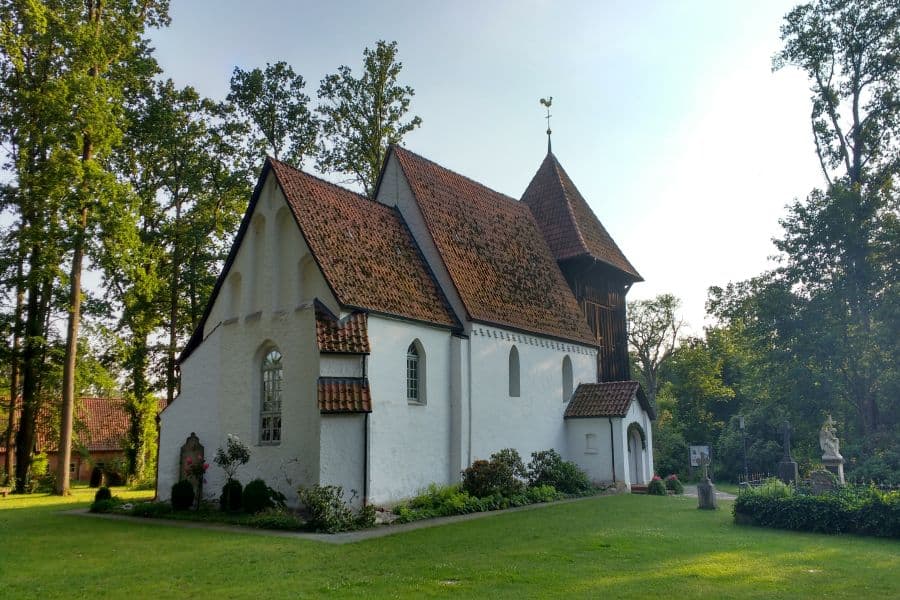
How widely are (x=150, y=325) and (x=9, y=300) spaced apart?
5904 mm

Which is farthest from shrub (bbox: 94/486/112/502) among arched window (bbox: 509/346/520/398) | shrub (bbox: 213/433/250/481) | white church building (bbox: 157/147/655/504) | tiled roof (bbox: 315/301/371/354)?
arched window (bbox: 509/346/520/398)

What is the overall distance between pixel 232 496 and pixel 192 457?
244cm

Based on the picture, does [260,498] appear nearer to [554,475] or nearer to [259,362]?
[259,362]

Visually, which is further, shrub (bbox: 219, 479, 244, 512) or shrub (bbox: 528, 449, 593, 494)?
shrub (bbox: 528, 449, 593, 494)

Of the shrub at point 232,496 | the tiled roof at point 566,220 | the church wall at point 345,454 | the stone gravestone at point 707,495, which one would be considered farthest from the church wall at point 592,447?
the shrub at point 232,496

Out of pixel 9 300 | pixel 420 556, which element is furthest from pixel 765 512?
pixel 9 300

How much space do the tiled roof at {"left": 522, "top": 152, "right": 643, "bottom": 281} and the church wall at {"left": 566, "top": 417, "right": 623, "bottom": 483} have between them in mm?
7027

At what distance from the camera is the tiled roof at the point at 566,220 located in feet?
95.6

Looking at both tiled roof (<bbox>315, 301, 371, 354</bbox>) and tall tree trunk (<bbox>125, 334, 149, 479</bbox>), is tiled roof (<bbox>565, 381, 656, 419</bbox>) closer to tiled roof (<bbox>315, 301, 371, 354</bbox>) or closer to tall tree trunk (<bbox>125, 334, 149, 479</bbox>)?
tiled roof (<bbox>315, 301, 371, 354</bbox>)

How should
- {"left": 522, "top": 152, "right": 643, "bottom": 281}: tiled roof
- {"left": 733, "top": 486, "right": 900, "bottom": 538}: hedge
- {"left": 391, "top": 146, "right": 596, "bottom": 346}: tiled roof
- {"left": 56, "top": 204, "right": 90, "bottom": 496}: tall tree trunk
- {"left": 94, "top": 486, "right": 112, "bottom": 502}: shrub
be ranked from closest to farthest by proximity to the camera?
{"left": 733, "top": 486, "right": 900, "bottom": 538}: hedge < {"left": 94, "top": 486, "right": 112, "bottom": 502}: shrub < {"left": 391, "top": 146, "right": 596, "bottom": 346}: tiled roof < {"left": 56, "top": 204, "right": 90, "bottom": 496}: tall tree trunk < {"left": 522, "top": 152, "right": 643, "bottom": 281}: tiled roof

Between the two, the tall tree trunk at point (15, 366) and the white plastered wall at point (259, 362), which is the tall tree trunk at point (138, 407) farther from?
the white plastered wall at point (259, 362)

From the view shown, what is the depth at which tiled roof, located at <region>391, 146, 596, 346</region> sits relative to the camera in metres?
22.4

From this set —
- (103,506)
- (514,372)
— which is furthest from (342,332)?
(103,506)

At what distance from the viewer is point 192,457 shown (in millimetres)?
19172
